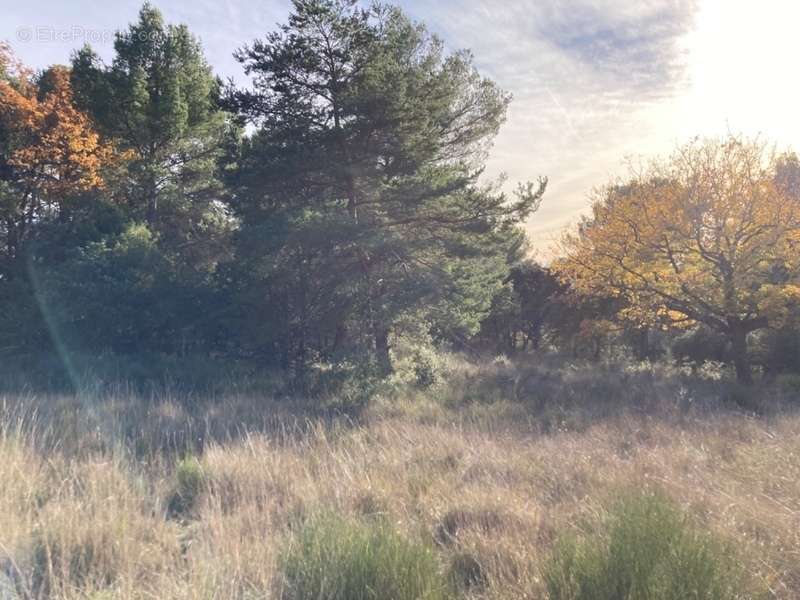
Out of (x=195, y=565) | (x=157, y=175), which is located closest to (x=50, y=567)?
(x=195, y=565)

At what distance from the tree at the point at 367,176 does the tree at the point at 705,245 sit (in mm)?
3566

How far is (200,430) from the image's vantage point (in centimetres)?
731

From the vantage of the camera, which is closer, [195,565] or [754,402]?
[195,565]

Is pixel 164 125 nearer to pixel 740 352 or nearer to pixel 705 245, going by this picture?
pixel 705 245

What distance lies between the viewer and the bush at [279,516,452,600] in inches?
115

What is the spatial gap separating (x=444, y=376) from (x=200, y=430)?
7532mm

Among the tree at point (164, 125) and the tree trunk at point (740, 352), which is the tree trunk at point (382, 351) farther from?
the tree trunk at point (740, 352)

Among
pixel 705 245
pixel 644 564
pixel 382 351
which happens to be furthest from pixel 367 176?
pixel 644 564

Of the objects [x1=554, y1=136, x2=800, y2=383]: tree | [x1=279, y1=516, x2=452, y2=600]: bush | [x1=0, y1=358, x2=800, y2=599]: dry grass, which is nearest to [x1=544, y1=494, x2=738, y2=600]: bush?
[x1=0, y1=358, x2=800, y2=599]: dry grass

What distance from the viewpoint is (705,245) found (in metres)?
15.7

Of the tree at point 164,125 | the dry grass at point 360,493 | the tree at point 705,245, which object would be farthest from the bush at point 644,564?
the tree at point 164,125

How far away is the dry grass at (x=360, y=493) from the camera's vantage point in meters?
3.17

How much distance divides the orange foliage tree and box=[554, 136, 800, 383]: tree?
56.7 feet

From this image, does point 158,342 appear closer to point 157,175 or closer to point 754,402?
point 157,175
